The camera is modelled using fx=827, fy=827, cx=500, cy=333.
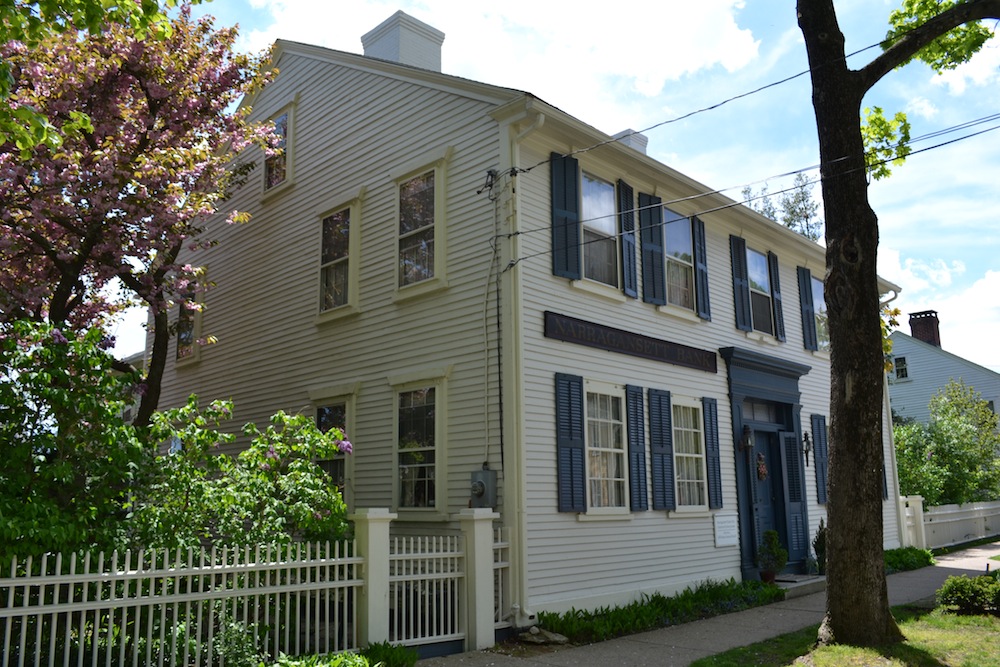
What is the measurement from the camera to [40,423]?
23.4ft

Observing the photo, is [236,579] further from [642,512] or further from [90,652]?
[642,512]

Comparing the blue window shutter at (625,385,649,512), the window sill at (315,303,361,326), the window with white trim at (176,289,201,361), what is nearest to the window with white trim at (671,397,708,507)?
the blue window shutter at (625,385,649,512)

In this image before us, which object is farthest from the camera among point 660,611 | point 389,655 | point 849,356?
point 660,611

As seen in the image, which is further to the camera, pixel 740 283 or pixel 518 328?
pixel 740 283

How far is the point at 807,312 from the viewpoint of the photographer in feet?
58.0

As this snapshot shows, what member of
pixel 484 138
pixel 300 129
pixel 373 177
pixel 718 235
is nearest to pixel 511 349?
pixel 484 138

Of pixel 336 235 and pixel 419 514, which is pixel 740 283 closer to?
pixel 336 235

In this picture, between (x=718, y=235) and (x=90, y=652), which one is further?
(x=718, y=235)

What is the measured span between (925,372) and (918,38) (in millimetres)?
31458

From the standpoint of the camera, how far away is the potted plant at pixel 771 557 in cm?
1373

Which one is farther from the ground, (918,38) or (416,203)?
(918,38)

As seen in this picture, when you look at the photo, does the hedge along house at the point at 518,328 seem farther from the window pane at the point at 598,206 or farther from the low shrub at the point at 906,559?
the low shrub at the point at 906,559

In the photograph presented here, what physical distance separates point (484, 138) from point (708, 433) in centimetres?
603

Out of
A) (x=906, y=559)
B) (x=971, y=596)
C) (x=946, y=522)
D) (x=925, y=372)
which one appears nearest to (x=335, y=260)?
(x=971, y=596)
